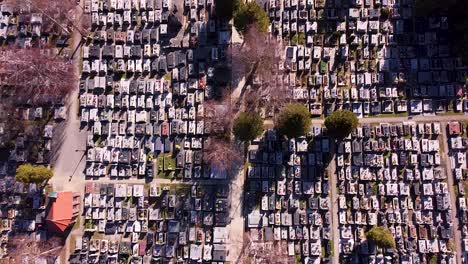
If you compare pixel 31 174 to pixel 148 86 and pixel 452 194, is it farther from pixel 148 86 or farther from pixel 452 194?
pixel 452 194

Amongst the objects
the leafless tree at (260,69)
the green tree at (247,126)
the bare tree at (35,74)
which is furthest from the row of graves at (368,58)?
the bare tree at (35,74)

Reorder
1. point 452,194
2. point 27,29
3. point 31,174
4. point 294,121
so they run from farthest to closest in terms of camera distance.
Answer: point 27,29 < point 452,194 < point 31,174 < point 294,121

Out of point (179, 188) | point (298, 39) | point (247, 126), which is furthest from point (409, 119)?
point (179, 188)

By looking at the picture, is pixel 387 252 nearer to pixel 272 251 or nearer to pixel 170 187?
pixel 272 251

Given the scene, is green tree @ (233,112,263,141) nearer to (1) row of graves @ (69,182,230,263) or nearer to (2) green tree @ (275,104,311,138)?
(2) green tree @ (275,104,311,138)

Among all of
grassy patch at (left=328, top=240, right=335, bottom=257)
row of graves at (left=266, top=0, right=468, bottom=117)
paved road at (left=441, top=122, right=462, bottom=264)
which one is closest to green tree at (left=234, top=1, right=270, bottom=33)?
row of graves at (left=266, top=0, right=468, bottom=117)
